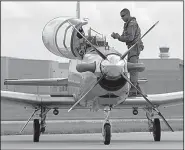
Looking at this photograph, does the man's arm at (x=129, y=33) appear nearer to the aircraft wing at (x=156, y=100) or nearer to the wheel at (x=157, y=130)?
the aircraft wing at (x=156, y=100)

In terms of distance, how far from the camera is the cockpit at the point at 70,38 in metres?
16.2

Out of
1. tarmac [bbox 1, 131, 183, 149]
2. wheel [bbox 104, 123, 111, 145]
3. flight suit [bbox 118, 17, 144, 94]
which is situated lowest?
tarmac [bbox 1, 131, 183, 149]

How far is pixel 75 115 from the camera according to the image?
45.7 metres

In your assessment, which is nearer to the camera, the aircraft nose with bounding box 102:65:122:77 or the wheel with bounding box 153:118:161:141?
the aircraft nose with bounding box 102:65:122:77

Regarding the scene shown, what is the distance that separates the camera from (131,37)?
632 inches

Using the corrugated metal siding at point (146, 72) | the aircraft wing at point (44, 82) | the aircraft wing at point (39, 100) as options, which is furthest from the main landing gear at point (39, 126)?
the corrugated metal siding at point (146, 72)

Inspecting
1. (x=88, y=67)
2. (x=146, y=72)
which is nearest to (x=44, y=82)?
(x=88, y=67)

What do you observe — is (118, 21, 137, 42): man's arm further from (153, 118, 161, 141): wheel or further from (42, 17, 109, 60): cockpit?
(153, 118, 161, 141): wheel

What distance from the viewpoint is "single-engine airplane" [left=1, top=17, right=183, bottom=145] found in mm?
14758

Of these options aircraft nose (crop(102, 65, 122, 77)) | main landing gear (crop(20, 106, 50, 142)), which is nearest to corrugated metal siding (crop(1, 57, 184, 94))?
main landing gear (crop(20, 106, 50, 142))

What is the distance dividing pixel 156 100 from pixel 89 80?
3724mm

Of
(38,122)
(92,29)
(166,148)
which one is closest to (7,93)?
(38,122)

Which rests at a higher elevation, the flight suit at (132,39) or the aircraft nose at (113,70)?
the flight suit at (132,39)

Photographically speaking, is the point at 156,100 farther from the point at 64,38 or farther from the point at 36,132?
the point at 36,132
